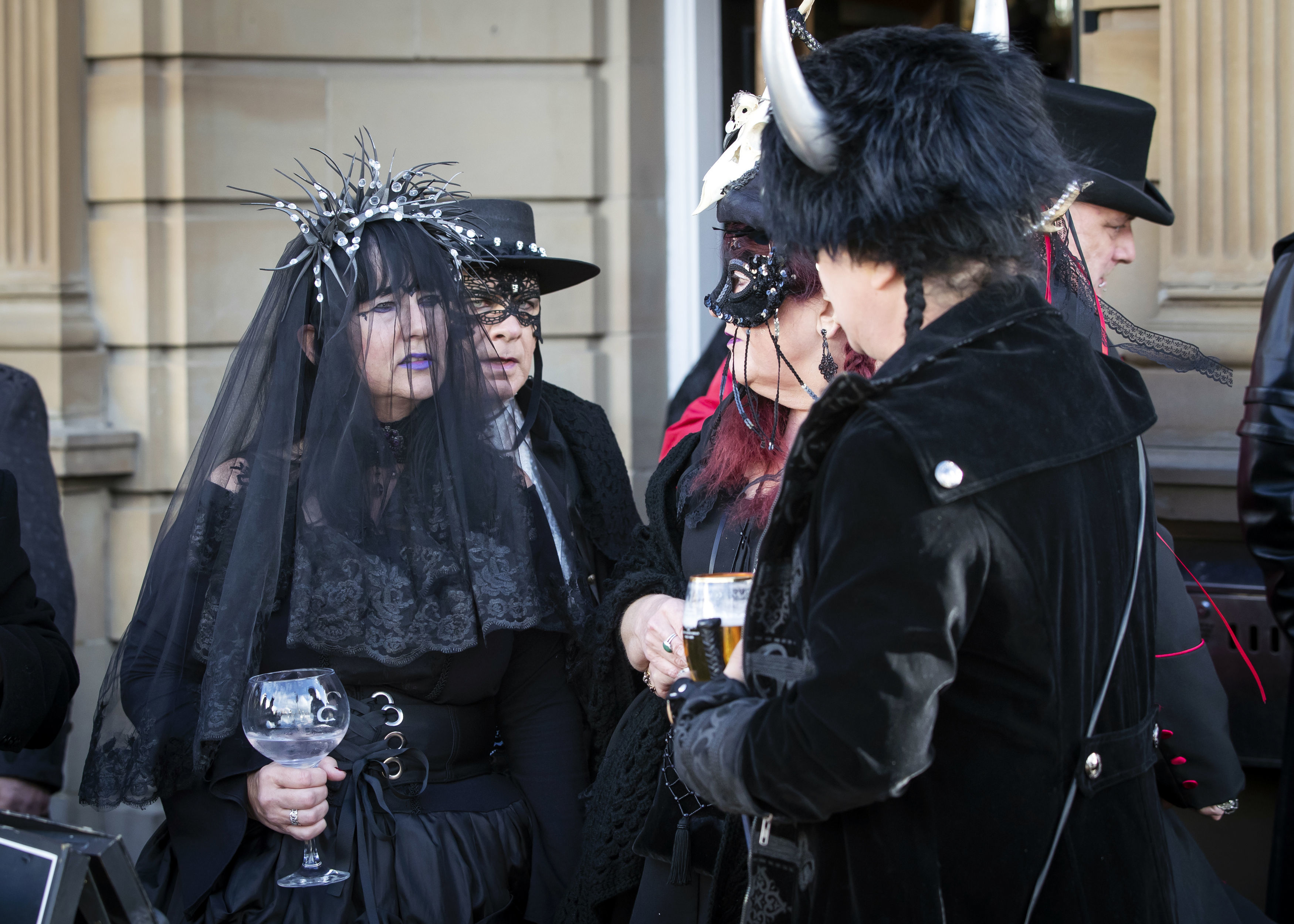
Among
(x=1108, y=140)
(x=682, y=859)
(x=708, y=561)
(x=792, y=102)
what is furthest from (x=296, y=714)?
(x=1108, y=140)

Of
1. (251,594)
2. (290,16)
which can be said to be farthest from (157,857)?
(290,16)

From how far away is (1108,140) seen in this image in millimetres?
2736

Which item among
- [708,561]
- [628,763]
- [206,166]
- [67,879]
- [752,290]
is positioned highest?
[206,166]

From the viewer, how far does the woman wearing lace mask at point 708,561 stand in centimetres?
221

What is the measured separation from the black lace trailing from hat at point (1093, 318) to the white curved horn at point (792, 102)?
0.80 meters

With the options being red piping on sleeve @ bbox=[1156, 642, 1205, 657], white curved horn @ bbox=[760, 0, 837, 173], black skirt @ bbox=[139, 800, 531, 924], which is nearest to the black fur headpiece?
white curved horn @ bbox=[760, 0, 837, 173]

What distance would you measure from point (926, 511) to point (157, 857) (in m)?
1.73

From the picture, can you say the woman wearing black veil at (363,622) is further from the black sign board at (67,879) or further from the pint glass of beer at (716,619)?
the pint glass of beer at (716,619)

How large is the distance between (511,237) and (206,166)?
75.6 inches

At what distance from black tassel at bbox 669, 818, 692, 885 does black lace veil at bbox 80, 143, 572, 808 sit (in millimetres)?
495

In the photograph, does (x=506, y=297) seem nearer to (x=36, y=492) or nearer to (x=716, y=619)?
(x=36, y=492)

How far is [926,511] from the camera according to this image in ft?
4.50

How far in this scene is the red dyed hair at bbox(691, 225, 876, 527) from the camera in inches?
90.0

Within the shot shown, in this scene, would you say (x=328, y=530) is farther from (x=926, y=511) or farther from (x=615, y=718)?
(x=926, y=511)
